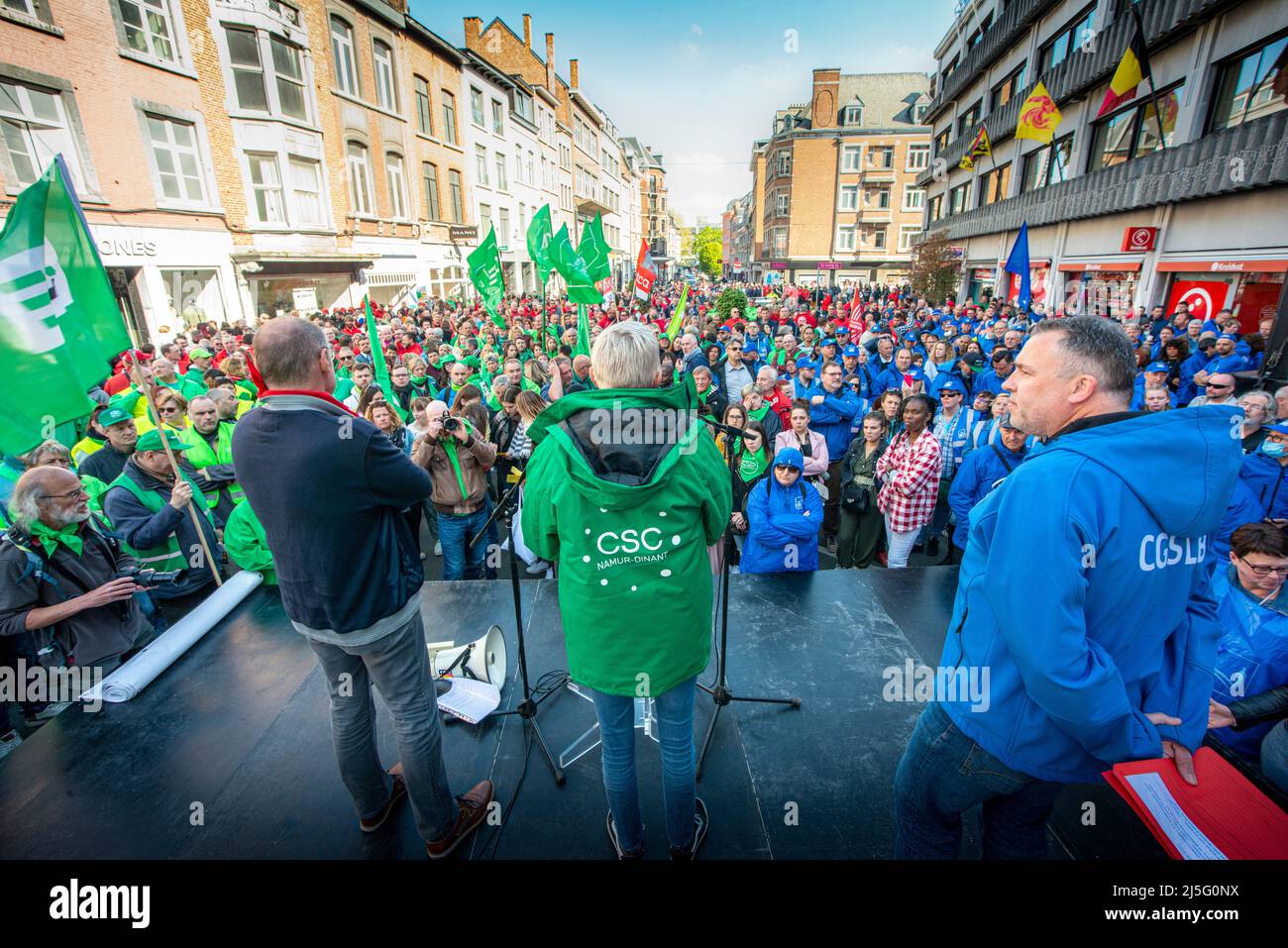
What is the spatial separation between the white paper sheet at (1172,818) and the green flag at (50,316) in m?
5.62

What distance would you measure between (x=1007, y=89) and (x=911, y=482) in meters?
30.0

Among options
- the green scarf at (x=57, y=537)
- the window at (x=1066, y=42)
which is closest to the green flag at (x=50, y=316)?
the green scarf at (x=57, y=537)

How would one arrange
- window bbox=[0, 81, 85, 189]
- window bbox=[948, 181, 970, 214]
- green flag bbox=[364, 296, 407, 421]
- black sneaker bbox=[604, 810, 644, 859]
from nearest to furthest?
1. black sneaker bbox=[604, 810, 644, 859]
2. green flag bbox=[364, 296, 407, 421]
3. window bbox=[0, 81, 85, 189]
4. window bbox=[948, 181, 970, 214]

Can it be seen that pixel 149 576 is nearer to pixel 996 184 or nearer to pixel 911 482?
pixel 911 482

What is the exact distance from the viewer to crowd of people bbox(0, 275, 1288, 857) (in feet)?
6.37

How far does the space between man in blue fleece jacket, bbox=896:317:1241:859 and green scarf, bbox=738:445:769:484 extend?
137 inches

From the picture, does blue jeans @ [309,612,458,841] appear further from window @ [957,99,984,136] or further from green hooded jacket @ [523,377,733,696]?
window @ [957,99,984,136]

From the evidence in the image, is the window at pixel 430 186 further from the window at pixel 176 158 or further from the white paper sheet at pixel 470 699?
the white paper sheet at pixel 470 699

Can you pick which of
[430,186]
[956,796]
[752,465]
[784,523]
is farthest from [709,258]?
[956,796]

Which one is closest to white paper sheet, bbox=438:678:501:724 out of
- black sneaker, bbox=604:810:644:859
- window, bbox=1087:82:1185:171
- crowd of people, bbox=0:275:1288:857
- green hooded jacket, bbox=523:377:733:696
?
crowd of people, bbox=0:275:1288:857

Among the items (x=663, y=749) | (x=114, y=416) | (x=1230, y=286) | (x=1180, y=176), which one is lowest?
(x=663, y=749)

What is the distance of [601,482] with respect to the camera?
5.55 feet
